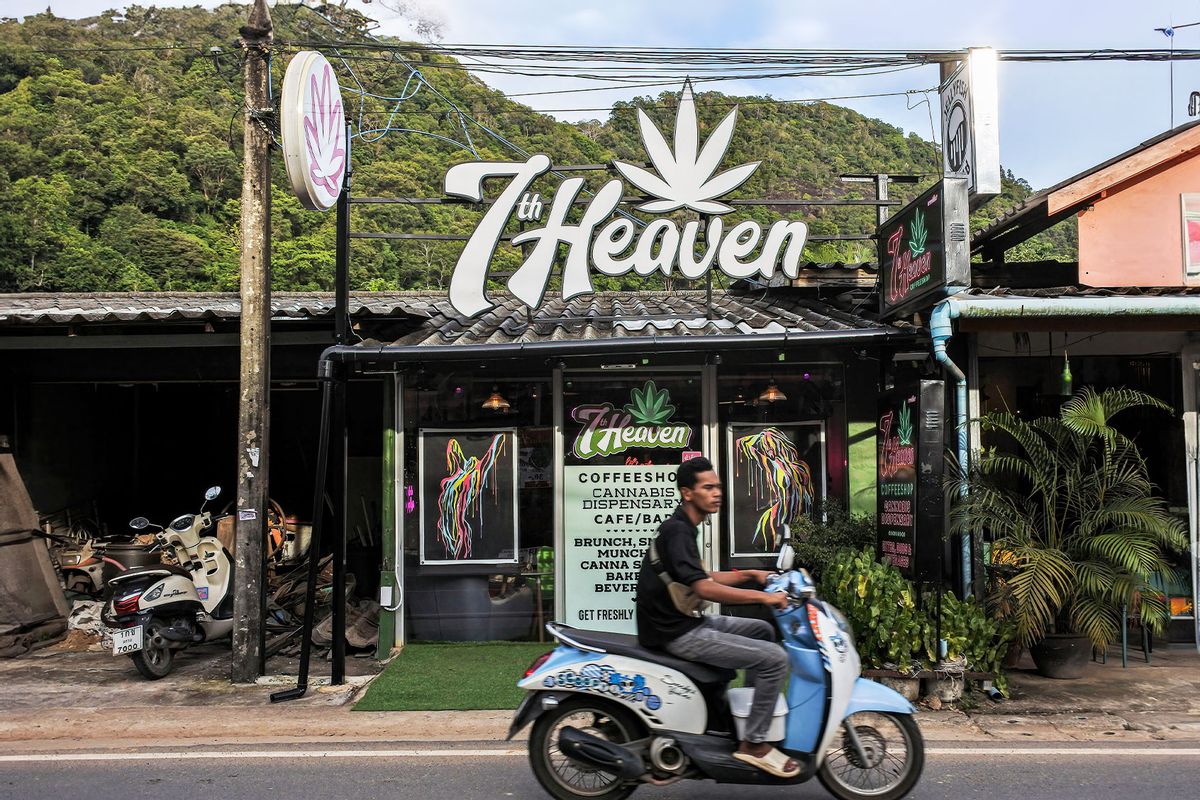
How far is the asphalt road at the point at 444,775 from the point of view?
5.23m

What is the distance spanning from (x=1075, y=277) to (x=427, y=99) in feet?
48.9

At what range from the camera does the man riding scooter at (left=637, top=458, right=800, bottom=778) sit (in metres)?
4.59

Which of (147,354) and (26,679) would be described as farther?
(147,354)

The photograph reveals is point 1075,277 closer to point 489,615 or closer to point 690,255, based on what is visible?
point 690,255

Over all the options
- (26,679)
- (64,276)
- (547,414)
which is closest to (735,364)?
(547,414)

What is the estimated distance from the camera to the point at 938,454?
24.1 ft

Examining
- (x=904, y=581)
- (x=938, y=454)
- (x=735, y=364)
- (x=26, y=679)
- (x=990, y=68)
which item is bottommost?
(x=26, y=679)

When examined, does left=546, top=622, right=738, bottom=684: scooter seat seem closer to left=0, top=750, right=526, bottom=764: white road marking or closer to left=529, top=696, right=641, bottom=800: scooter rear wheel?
left=529, top=696, right=641, bottom=800: scooter rear wheel

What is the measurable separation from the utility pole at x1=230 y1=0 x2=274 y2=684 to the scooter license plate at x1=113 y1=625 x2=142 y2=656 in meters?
0.85

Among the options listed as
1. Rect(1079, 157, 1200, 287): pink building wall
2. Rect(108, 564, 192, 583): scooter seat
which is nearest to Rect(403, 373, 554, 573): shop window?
Rect(108, 564, 192, 583): scooter seat

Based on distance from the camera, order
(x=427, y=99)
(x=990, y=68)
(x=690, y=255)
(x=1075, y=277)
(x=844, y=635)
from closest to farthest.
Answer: (x=844, y=635), (x=990, y=68), (x=690, y=255), (x=1075, y=277), (x=427, y=99)

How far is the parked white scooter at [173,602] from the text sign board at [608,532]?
345cm

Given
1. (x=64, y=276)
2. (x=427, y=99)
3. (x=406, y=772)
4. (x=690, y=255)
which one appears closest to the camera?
(x=406, y=772)

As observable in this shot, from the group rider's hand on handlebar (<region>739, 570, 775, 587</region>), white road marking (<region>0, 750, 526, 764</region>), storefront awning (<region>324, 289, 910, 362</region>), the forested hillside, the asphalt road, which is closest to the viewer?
rider's hand on handlebar (<region>739, 570, 775, 587</region>)
